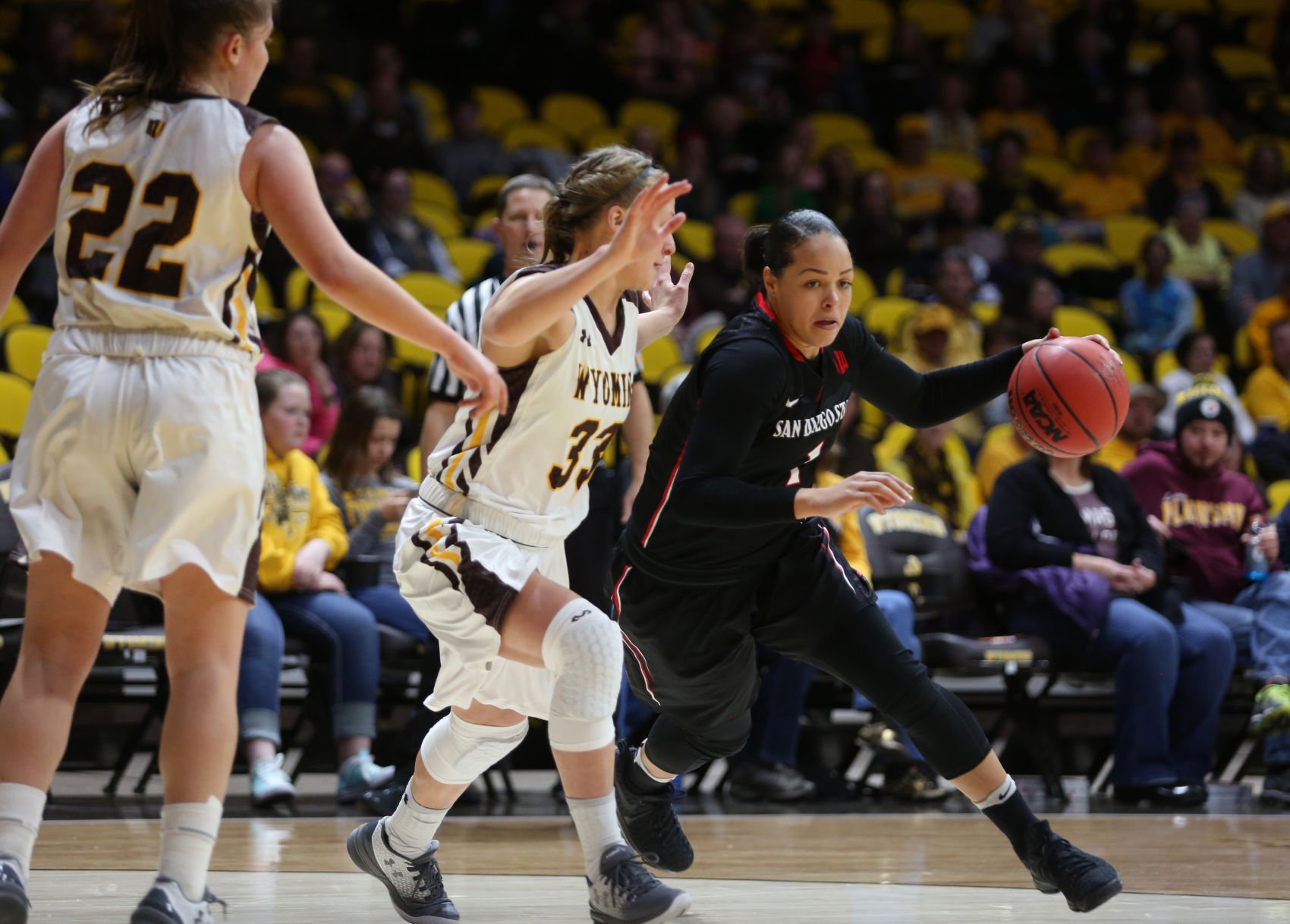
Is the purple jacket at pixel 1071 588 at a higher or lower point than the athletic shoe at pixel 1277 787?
higher

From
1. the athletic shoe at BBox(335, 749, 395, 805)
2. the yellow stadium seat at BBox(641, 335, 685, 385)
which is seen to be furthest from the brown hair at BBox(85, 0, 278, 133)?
the yellow stadium seat at BBox(641, 335, 685, 385)

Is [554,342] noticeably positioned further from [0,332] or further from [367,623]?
[0,332]

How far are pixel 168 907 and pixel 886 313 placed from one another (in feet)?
25.5

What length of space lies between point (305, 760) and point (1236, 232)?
8804 millimetres

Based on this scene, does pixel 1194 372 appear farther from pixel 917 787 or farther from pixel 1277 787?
pixel 917 787

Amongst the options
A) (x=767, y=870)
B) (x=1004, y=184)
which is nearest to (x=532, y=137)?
(x=1004, y=184)

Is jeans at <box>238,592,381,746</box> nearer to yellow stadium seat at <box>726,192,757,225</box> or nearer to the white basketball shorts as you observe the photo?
the white basketball shorts

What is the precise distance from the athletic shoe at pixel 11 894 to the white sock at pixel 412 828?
0.97 m

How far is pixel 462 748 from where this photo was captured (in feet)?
11.6

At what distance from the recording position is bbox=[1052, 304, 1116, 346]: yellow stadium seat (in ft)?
34.4

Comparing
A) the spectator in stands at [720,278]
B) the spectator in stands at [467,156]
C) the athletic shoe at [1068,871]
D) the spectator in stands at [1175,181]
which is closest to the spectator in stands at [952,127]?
the spectator in stands at [1175,181]

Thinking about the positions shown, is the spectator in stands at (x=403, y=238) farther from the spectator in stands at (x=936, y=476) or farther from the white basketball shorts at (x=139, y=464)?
the white basketball shorts at (x=139, y=464)

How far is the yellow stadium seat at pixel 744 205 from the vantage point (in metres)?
11.5

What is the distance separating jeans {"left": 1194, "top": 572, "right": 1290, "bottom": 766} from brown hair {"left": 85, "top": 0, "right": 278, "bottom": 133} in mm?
5090
